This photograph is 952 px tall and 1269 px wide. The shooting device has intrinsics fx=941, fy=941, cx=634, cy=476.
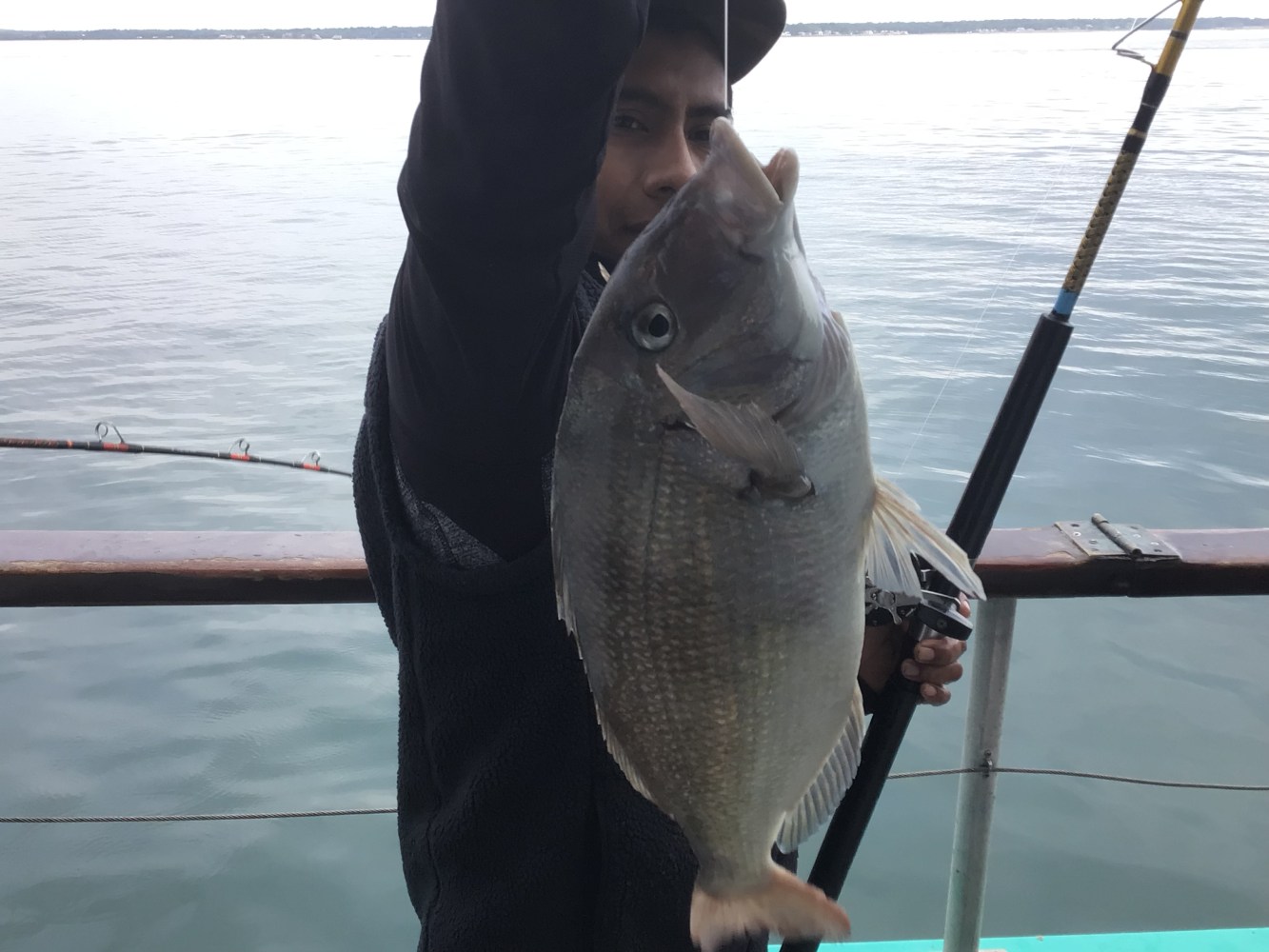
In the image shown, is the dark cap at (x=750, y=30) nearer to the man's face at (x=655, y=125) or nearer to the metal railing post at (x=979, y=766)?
the man's face at (x=655, y=125)

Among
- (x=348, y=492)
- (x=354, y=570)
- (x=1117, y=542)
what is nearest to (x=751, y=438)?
(x=354, y=570)

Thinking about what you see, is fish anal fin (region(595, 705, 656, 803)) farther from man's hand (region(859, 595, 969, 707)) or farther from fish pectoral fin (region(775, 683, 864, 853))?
man's hand (region(859, 595, 969, 707))

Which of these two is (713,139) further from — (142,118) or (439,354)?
(142,118)

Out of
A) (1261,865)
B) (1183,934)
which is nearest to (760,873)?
(1183,934)

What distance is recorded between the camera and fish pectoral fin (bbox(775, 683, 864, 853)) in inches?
50.2

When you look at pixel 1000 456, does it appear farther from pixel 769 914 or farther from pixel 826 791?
pixel 769 914

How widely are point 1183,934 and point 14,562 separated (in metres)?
3.17

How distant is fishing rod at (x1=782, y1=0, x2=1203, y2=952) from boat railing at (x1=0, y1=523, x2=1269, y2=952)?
0.27 metres

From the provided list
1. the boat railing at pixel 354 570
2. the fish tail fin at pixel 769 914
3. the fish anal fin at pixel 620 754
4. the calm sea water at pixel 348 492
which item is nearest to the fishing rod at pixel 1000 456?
the boat railing at pixel 354 570

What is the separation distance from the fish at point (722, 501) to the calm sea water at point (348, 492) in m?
2.98

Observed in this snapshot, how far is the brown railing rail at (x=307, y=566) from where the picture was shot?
196 centimetres

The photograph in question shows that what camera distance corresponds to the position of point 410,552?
4.30 feet

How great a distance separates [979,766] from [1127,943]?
0.89 meters

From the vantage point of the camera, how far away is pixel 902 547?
3.81 ft
